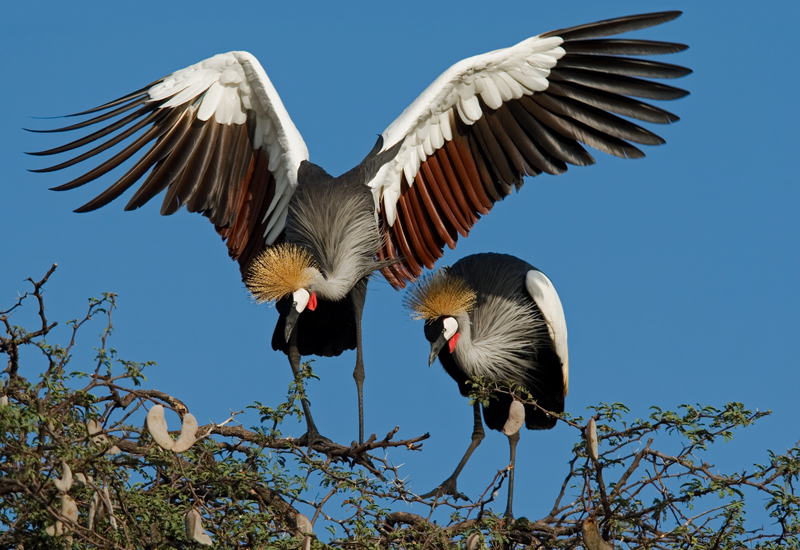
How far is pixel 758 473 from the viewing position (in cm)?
325

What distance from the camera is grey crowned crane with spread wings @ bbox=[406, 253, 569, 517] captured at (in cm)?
484

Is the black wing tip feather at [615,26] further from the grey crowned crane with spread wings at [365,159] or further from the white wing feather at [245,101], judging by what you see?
the white wing feather at [245,101]

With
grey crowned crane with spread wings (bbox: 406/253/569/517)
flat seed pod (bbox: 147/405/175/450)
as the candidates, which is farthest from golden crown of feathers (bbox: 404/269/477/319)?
flat seed pod (bbox: 147/405/175/450)

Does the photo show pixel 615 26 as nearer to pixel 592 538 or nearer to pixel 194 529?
pixel 592 538

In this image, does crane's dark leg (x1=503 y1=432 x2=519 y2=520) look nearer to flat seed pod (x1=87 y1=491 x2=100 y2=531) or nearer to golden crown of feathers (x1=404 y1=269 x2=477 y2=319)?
golden crown of feathers (x1=404 y1=269 x2=477 y2=319)

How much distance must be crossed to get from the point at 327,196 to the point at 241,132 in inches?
25.2

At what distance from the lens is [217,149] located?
515cm

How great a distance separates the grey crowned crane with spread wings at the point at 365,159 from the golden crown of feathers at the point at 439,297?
0.26 metres

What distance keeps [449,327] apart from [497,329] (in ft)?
1.02

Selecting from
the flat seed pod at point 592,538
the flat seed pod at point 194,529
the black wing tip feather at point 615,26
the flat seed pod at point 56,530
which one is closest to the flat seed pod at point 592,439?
→ the flat seed pod at point 592,538

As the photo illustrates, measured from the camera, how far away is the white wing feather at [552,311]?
4895mm

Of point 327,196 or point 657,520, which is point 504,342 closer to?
point 327,196

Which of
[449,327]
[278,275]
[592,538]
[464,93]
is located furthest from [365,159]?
[592,538]

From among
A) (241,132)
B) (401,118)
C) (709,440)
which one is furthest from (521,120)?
(709,440)
